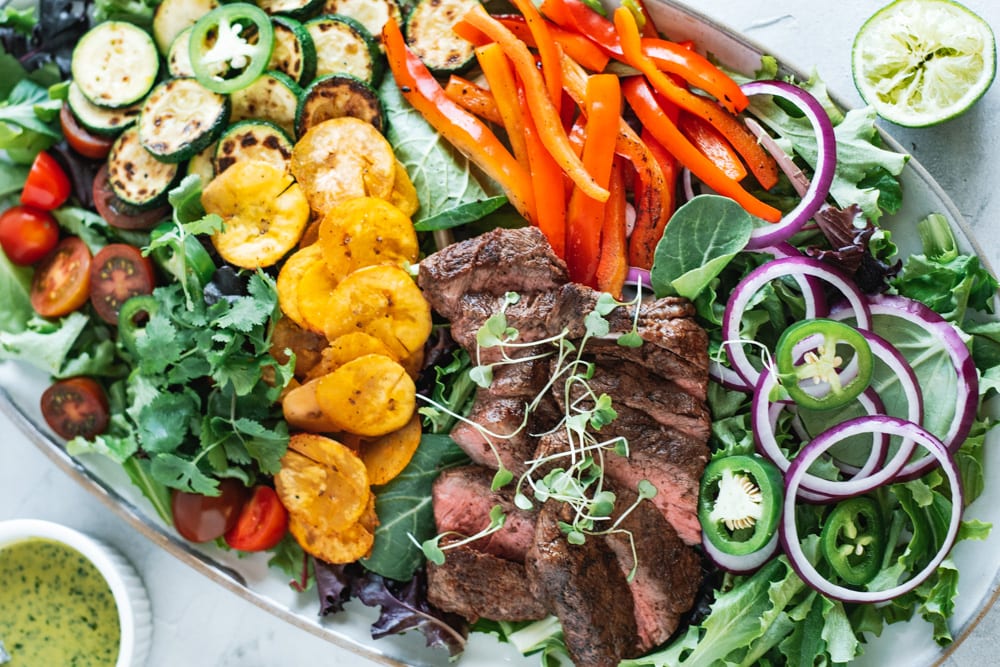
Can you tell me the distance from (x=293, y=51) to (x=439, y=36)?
0.47 meters

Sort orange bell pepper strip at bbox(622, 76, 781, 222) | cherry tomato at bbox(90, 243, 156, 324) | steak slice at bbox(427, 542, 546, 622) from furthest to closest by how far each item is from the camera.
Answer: cherry tomato at bbox(90, 243, 156, 324) → steak slice at bbox(427, 542, 546, 622) → orange bell pepper strip at bbox(622, 76, 781, 222)

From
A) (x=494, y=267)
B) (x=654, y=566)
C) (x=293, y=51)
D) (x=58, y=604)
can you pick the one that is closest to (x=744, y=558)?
(x=654, y=566)

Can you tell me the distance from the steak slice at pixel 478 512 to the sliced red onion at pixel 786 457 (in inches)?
28.2

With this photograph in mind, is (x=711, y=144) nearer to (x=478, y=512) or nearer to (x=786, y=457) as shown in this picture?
(x=786, y=457)

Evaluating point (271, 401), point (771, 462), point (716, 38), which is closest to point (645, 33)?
point (716, 38)

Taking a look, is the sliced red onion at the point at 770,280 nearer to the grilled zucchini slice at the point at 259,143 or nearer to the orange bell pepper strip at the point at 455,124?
the orange bell pepper strip at the point at 455,124

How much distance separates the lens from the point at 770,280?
255cm

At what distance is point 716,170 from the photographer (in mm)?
2637

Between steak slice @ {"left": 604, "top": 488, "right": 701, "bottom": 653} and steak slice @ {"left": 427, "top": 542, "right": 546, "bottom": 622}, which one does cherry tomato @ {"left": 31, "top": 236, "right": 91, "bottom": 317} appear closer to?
steak slice @ {"left": 427, "top": 542, "right": 546, "bottom": 622}

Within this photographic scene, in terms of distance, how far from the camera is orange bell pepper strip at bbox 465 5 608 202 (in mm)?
2627

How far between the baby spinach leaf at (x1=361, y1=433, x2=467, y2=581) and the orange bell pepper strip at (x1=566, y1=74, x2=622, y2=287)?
27.3 inches

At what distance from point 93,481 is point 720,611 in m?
2.00

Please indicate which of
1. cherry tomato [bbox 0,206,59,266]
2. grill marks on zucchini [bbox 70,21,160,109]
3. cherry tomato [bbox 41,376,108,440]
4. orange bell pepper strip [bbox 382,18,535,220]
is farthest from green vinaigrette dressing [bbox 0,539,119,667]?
orange bell pepper strip [bbox 382,18,535,220]

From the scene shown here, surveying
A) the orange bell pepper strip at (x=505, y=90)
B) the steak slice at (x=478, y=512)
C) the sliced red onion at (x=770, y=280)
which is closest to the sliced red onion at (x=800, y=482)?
the sliced red onion at (x=770, y=280)
